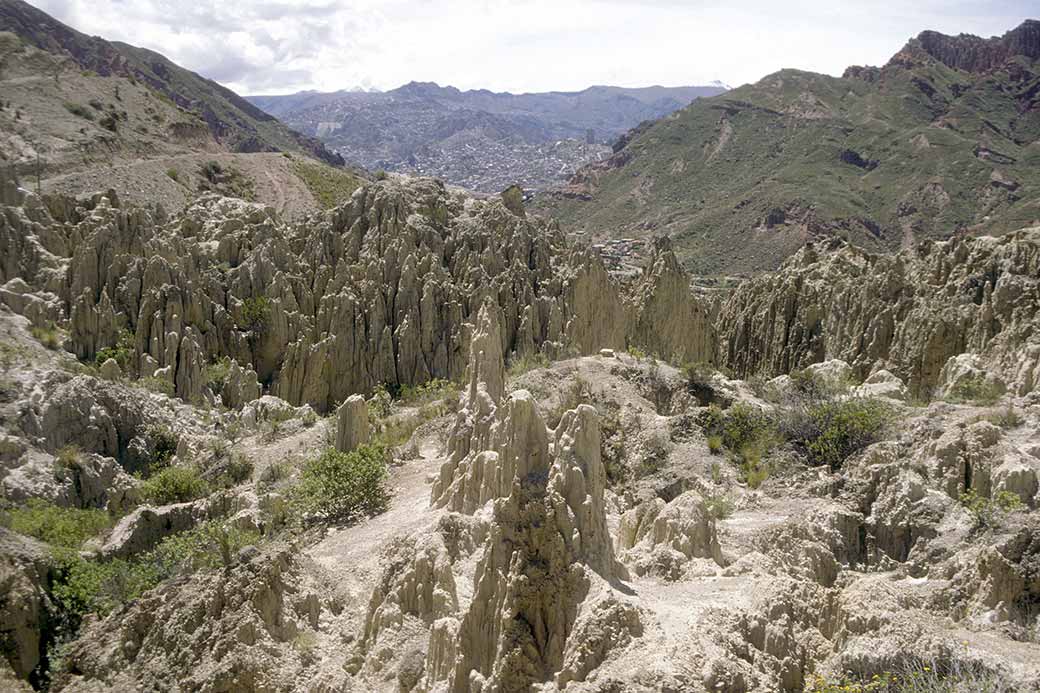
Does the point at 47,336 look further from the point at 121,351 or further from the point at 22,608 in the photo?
the point at 22,608

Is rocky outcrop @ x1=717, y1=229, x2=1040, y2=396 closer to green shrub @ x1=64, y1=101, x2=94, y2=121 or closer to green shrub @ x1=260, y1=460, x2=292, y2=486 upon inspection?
green shrub @ x1=260, y1=460, x2=292, y2=486

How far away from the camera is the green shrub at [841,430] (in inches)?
708

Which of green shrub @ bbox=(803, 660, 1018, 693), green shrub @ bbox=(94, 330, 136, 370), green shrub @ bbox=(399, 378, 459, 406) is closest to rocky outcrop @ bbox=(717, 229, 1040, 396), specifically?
green shrub @ bbox=(399, 378, 459, 406)

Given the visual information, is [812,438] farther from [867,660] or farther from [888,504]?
[867,660]

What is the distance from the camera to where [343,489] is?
59.5 ft

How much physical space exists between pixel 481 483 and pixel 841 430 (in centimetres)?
879

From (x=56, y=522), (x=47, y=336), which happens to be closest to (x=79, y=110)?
(x=47, y=336)

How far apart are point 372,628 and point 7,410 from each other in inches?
610

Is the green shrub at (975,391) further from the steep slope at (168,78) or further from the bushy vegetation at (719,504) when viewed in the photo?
the steep slope at (168,78)

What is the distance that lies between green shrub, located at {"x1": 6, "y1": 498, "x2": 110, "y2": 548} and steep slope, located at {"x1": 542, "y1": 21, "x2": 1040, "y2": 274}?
106271mm

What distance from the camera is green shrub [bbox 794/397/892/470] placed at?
708 inches

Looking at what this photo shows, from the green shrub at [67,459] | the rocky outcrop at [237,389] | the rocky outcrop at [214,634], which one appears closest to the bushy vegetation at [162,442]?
the green shrub at [67,459]

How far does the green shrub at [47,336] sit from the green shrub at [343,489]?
1737 centimetres

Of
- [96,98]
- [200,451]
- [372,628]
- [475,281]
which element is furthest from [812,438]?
[96,98]
